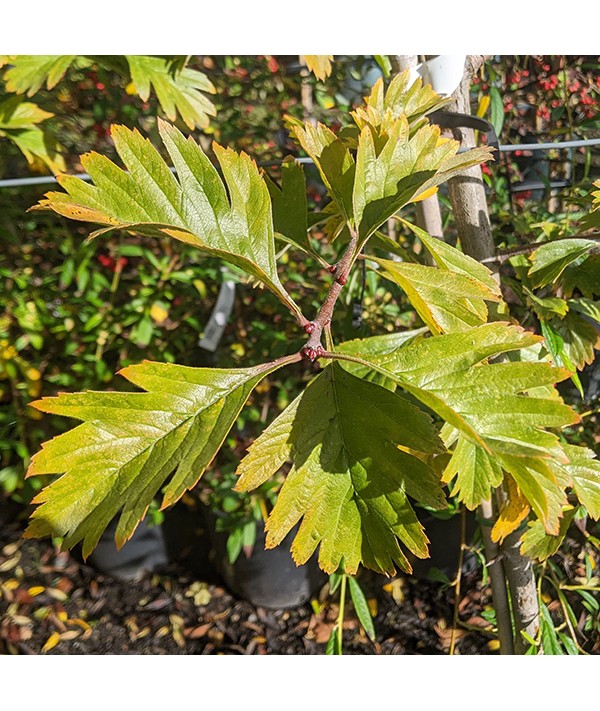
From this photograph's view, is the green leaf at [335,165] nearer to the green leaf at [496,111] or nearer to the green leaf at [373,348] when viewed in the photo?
the green leaf at [373,348]

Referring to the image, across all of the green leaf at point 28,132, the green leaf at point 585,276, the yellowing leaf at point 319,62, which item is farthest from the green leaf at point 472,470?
the green leaf at point 28,132

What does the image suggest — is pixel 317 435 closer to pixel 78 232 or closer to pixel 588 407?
pixel 588 407

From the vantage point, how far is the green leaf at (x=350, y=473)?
19.8 inches

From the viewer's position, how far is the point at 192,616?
1716 millimetres

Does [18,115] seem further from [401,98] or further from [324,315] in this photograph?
[324,315]

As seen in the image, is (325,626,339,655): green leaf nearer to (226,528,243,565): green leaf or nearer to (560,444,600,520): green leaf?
(226,528,243,565): green leaf

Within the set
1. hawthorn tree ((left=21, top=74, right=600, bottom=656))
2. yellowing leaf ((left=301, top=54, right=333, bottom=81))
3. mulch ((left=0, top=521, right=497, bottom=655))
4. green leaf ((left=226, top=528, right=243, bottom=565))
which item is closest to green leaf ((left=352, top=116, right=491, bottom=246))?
hawthorn tree ((left=21, top=74, right=600, bottom=656))

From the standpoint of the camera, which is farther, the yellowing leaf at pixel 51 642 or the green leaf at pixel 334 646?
the yellowing leaf at pixel 51 642

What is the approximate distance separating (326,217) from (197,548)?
1438 mm

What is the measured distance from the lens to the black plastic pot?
1604mm

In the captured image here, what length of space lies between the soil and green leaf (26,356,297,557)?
1238 millimetres

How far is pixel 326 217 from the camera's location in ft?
2.31

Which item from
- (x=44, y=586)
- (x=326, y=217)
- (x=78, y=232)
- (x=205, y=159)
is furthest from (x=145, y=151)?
(x=44, y=586)

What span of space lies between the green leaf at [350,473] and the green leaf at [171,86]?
0.73 m
